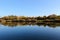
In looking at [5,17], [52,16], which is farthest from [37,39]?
[5,17]

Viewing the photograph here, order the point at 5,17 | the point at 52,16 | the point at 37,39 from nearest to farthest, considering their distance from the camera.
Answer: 1. the point at 37,39
2. the point at 52,16
3. the point at 5,17

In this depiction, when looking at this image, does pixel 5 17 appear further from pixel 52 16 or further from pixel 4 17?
pixel 52 16

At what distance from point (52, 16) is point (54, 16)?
919mm

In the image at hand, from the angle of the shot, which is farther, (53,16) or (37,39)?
(53,16)

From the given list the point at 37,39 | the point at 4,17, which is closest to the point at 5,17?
the point at 4,17

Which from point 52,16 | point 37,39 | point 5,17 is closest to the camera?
point 37,39

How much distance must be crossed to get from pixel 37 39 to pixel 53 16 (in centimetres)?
3025

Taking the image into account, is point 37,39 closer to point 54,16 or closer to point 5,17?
point 54,16

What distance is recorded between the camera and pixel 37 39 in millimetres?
6203

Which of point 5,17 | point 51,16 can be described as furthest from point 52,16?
point 5,17

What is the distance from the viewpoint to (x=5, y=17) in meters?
39.0

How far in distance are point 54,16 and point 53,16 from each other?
523 millimetres

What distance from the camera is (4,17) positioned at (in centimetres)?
3912

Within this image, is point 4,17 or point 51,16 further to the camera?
point 4,17
